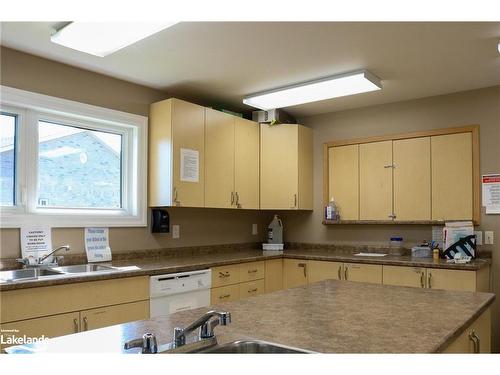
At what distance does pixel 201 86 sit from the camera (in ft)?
12.2

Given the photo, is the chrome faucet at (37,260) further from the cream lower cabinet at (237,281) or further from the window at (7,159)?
the cream lower cabinet at (237,281)

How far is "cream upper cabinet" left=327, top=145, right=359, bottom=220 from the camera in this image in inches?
172

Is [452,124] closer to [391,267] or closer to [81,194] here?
[391,267]

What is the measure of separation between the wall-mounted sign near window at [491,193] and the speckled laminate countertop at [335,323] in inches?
72.6

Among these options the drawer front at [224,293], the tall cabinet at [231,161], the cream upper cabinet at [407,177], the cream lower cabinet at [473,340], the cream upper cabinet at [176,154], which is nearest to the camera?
the cream lower cabinet at [473,340]

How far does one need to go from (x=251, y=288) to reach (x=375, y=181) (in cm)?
162

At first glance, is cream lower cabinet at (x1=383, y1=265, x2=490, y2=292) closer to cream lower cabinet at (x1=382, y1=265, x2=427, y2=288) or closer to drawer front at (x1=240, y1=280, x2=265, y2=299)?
cream lower cabinet at (x1=382, y1=265, x2=427, y2=288)

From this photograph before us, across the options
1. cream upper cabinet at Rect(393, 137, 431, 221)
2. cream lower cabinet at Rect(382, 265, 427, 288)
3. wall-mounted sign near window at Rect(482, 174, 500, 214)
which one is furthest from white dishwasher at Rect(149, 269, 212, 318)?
wall-mounted sign near window at Rect(482, 174, 500, 214)

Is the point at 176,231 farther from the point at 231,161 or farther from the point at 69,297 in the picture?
the point at 69,297

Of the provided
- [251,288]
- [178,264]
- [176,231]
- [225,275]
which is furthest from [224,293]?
[176,231]

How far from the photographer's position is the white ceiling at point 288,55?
2.56 m

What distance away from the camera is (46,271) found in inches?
111

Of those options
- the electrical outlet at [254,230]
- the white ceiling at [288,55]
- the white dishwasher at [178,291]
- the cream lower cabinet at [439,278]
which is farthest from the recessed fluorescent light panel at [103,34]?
the electrical outlet at [254,230]

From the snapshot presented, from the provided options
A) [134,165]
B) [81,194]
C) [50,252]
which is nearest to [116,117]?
[134,165]
